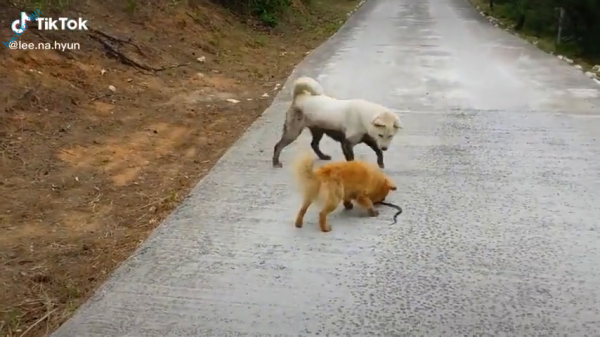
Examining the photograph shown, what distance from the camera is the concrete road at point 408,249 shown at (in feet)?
12.4

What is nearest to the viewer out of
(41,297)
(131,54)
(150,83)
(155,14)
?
(41,297)

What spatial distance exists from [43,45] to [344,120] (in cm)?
487

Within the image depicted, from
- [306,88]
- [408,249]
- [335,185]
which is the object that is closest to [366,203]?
[335,185]

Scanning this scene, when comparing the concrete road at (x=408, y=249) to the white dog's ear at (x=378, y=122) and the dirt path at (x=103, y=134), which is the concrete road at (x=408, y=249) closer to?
the dirt path at (x=103, y=134)

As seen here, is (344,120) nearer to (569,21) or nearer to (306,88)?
(306,88)

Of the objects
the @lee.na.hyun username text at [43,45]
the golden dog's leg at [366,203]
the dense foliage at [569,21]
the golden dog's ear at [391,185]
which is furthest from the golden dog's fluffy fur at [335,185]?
the dense foliage at [569,21]

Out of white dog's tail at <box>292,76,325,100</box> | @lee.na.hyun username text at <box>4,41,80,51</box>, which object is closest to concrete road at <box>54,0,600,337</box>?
white dog's tail at <box>292,76,325,100</box>

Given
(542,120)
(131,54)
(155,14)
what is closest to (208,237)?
(542,120)

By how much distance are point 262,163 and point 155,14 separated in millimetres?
6288

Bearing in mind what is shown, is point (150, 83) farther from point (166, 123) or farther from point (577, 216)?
point (577, 216)

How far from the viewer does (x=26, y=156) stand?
6.43 meters

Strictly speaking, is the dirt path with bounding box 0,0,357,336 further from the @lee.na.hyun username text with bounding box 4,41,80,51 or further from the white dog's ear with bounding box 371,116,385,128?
the white dog's ear with bounding box 371,116,385,128

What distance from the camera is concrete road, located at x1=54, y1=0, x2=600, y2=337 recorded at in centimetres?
378

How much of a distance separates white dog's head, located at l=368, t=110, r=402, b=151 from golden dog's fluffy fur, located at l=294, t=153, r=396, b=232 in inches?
22.0
